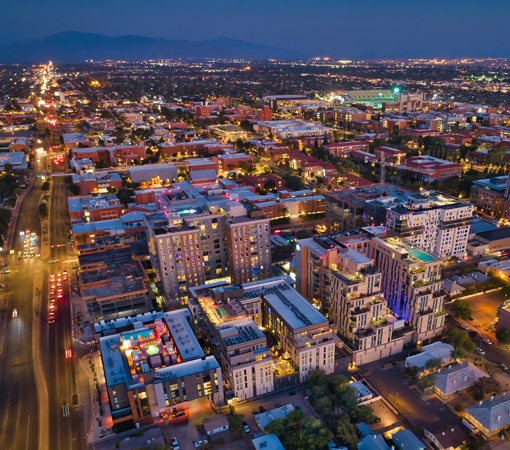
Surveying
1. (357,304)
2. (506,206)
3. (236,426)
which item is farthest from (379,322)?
(506,206)

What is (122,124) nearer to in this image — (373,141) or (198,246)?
(373,141)

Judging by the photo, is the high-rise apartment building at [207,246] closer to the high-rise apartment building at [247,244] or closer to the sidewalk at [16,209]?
the high-rise apartment building at [247,244]

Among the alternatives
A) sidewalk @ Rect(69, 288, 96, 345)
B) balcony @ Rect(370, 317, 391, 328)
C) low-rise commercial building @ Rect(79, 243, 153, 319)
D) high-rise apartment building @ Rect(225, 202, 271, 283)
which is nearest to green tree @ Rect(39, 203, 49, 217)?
low-rise commercial building @ Rect(79, 243, 153, 319)

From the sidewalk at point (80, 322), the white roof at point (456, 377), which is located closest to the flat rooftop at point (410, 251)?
the white roof at point (456, 377)

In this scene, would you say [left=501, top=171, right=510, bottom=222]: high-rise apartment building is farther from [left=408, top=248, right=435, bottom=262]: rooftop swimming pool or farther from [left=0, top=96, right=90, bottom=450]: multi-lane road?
[left=0, top=96, right=90, bottom=450]: multi-lane road

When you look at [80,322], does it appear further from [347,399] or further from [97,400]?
[347,399]

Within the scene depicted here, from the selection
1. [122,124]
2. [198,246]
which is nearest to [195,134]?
[122,124]
